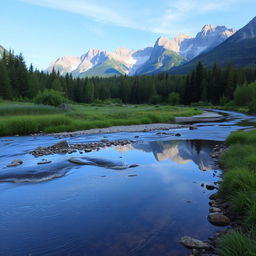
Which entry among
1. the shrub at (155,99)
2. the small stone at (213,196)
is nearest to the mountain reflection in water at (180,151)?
the small stone at (213,196)

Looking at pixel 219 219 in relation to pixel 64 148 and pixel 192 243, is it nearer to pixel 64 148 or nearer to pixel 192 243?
pixel 192 243

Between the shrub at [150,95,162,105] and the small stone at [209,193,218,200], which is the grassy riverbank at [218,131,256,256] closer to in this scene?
the small stone at [209,193,218,200]

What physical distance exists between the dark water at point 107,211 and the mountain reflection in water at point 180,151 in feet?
4.73

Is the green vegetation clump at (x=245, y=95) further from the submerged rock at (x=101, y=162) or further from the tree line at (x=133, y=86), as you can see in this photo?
the submerged rock at (x=101, y=162)

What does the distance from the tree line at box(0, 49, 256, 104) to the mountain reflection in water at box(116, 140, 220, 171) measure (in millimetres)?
66223

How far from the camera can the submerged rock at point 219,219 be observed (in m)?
7.99

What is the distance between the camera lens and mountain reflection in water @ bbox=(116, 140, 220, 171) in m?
16.9

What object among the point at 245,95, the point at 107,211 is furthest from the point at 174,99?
the point at 107,211

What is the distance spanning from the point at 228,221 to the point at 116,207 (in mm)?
3813

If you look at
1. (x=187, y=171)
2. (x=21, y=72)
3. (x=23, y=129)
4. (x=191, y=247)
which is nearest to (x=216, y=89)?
(x=21, y=72)

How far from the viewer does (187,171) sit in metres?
14.5

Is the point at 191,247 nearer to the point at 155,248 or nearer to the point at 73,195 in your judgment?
the point at 155,248

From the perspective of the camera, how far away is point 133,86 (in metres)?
169

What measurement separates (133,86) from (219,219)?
6432 inches
